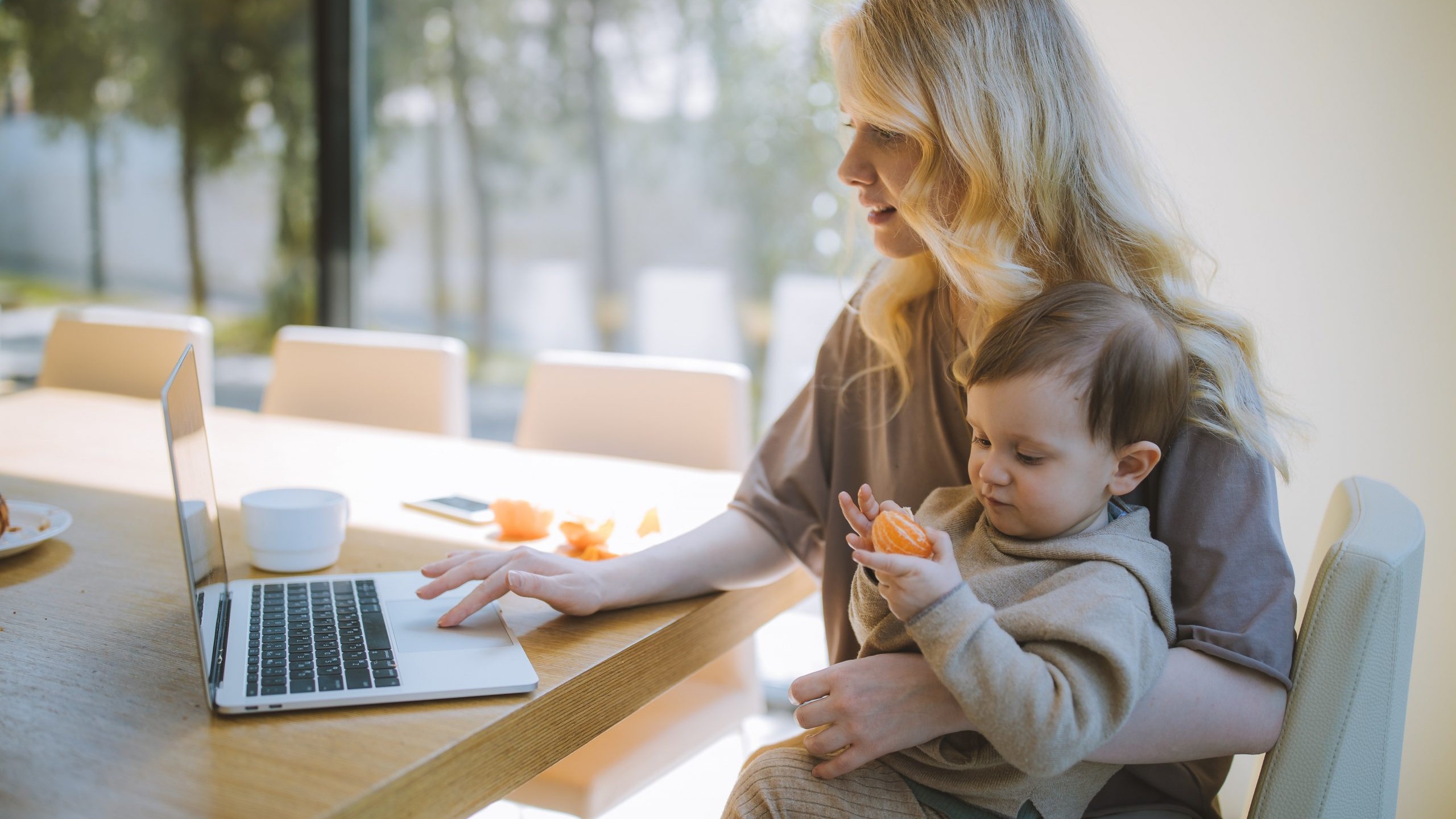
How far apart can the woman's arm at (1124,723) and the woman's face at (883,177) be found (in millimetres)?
534

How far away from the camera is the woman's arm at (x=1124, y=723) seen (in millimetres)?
970

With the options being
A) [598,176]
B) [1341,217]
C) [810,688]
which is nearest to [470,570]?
[810,688]

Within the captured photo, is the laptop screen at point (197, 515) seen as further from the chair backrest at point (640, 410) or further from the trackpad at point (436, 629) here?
the chair backrest at point (640, 410)

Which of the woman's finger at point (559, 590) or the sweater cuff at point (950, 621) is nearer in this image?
the sweater cuff at point (950, 621)

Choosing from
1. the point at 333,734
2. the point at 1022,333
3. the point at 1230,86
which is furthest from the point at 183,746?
the point at 1230,86

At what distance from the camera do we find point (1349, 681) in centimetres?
97

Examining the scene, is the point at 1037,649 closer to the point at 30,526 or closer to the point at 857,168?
the point at 857,168

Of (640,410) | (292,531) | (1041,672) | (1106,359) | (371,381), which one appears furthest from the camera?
(371,381)

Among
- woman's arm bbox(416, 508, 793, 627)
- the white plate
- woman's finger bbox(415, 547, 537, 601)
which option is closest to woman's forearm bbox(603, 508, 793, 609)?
Answer: woman's arm bbox(416, 508, 793, 627)

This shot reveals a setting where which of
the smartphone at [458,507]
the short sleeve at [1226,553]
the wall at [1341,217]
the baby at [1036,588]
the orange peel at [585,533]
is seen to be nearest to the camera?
the baby at [1036,588]

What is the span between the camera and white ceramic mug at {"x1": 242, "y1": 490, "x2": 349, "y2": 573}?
4.04 feet

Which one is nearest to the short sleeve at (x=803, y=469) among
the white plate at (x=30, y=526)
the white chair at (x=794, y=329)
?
the white plate at (x=30, y=526)

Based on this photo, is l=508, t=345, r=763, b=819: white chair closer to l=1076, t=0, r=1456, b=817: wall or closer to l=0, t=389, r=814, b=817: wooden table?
l=0, t=389, r=814, b=817: wooden table

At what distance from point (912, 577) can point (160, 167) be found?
148 inches
